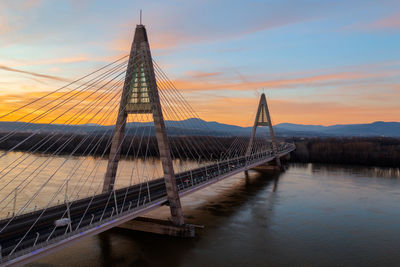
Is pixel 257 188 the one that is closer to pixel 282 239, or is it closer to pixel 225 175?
pixel 225 175

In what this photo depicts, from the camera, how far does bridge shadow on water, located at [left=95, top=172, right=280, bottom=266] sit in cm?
2245

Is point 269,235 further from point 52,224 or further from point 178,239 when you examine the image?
point 52,224

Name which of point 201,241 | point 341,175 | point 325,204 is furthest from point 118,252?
point 341,175

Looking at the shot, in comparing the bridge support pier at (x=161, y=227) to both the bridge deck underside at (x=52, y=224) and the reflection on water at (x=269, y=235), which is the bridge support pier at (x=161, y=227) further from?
the bridge deck underside at (x=52, y=224)

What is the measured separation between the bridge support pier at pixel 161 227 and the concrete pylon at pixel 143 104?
566 millimetres

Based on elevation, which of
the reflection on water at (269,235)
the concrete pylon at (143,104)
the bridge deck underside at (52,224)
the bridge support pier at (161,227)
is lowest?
the reflection on water at (269,235)

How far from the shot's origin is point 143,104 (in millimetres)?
27781

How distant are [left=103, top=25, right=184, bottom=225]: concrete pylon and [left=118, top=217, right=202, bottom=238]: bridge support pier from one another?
1.86 feet

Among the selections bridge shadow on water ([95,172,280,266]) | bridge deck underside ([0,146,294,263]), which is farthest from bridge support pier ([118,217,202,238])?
bridge deck underside ([0,146,294,263])

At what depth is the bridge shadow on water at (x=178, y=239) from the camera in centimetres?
2245

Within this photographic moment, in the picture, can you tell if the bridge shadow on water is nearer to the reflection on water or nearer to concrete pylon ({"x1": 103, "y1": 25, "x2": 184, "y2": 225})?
the reflection on water

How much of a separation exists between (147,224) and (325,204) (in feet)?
86.3

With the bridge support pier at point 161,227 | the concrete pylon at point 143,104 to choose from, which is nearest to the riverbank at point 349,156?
the bridge support pier at point 161,227

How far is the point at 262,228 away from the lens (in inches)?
1214
